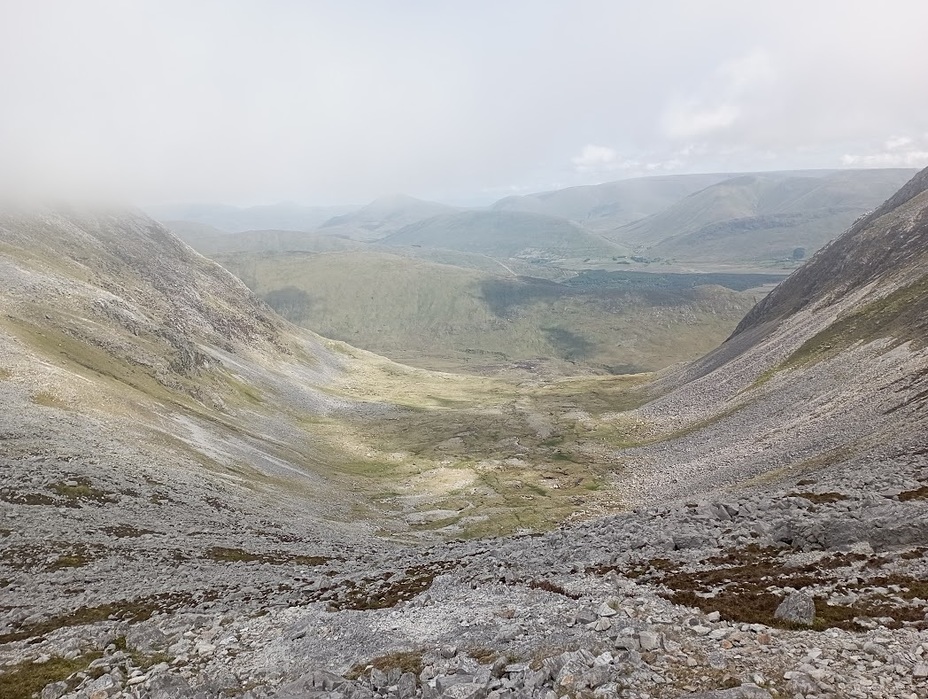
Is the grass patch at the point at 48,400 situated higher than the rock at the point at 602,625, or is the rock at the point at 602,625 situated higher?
the grass patch at the point at 48,400

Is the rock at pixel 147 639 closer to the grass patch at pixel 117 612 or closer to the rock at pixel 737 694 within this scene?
the grass patch at pixel 117 612

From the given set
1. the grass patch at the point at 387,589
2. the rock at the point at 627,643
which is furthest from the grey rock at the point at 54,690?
the rock at the point at 627,643

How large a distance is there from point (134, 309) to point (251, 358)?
34.4 meters

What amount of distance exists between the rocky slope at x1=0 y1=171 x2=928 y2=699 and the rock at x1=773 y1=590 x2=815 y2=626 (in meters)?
0.11

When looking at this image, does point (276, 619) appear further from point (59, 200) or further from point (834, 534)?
point (59, 200)

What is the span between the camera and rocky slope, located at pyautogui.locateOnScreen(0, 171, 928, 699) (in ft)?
61.5

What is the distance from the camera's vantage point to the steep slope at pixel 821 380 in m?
54.2

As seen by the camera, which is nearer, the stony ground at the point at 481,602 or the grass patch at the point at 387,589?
the stony ground at the point at 481,602

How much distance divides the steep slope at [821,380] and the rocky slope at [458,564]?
2.10 ft

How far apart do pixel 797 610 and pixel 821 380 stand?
67.5 metres

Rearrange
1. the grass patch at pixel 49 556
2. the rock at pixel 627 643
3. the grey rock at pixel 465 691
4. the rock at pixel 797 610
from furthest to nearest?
the grass patch at pixel 49 556 < the rock at pixel 797 610 < the rock at pixel 627 643 < the grey rock at pixel 465 691

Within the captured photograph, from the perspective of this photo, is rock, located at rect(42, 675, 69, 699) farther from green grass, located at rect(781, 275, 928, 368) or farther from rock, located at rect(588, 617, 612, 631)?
green grass, located at rect(781, 275, 928, 368)

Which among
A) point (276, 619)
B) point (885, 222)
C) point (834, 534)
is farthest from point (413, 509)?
point (885, 222)

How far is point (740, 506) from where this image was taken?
3472 centimetres
